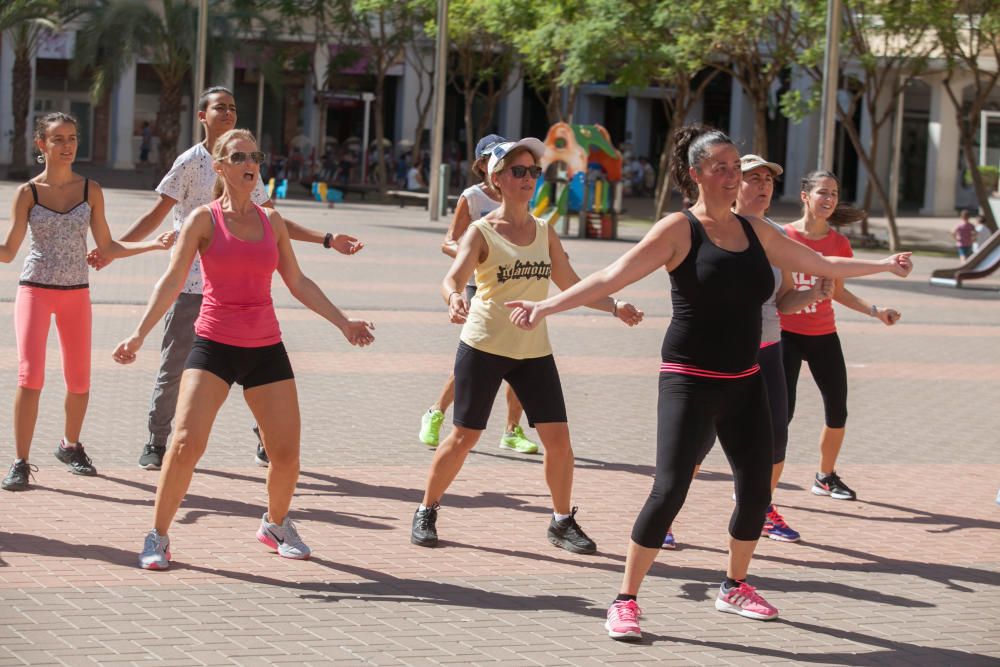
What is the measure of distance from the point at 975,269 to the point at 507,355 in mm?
17710

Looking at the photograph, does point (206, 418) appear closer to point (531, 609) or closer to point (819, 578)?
point (531, 609)

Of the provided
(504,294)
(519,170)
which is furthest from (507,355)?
(519,170)

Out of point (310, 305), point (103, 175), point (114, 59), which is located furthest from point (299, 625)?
point (103, 175)

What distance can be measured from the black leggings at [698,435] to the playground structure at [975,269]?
59.0 feet

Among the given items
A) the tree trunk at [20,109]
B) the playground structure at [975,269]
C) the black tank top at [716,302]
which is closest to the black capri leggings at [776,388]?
the black tank top at [716,302]

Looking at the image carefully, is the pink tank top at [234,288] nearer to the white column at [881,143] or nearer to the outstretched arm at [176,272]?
the outstretched arm at [176,272]

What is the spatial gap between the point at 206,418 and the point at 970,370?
29.3ft

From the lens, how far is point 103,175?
4688cm

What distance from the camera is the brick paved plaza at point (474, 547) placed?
207 inches

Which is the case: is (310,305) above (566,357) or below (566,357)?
above

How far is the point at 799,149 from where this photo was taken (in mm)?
49281

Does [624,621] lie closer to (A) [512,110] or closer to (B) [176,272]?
(B) [176,272]

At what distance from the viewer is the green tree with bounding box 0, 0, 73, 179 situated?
4034 cm

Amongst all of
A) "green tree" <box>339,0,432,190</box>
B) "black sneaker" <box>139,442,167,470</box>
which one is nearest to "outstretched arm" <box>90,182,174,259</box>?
"black sneaker" <box>139,442,167,470</box>
